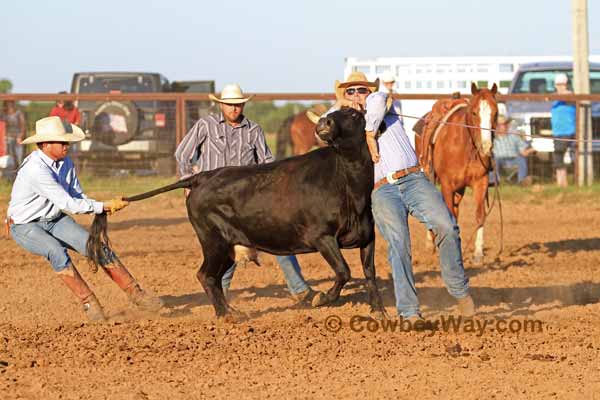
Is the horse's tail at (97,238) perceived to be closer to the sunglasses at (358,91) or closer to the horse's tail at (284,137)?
the sunglasses at (358,91)

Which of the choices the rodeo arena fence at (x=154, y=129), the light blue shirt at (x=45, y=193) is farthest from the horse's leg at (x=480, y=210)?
the rodeo arena fence at (x=154, y=129)

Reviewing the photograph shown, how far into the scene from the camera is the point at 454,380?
6555mm

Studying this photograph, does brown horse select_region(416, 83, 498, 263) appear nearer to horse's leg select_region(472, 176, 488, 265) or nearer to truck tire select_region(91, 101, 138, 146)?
horse's leg select_region(472, 176, 488, 265)

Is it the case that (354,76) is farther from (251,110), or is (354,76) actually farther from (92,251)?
(251,110)

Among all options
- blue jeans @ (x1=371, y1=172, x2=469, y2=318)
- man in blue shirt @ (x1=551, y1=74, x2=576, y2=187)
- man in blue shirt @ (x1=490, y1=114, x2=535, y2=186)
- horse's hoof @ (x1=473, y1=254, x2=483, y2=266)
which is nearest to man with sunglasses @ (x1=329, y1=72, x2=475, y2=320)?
blue jeans @ (x1=371, y1=172, x2=469, y2=318)

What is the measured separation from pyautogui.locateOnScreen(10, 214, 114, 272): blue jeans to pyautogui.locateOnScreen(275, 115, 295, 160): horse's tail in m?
11.5

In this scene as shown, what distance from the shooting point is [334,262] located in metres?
8.14

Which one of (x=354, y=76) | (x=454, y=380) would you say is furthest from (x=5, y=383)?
(x=354, y=76)

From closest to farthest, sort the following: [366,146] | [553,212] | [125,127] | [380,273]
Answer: [366,146] < [380,273] < [553,212] < [125,127]

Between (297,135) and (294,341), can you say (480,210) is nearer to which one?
(294,341)

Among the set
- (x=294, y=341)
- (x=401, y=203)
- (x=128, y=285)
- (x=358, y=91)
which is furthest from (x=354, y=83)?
(x=128, y=285)

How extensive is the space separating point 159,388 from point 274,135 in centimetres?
1444

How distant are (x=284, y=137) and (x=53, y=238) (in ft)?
38.4

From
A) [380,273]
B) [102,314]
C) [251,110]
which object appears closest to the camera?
[102,314]
